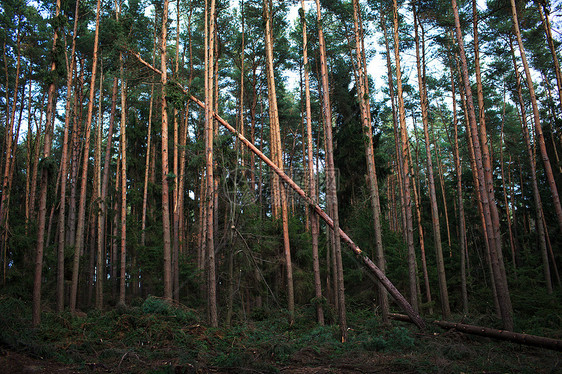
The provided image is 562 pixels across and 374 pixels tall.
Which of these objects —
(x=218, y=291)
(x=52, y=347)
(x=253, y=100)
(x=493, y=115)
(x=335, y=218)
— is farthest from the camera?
(x=493, y=115)

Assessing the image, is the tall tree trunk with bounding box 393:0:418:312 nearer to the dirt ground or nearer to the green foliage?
the dirt ground

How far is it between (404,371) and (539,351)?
3.64 m

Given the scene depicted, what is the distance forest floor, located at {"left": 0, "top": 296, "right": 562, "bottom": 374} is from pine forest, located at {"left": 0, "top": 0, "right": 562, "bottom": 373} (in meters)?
0.05

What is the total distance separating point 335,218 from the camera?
8.98 meters

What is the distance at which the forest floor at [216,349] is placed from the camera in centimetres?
583

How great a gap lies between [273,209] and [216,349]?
7678mm

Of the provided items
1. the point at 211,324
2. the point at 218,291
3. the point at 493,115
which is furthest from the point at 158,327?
the point at 493,115

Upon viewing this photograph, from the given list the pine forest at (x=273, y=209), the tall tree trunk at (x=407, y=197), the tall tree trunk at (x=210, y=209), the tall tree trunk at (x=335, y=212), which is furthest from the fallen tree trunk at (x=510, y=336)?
the tall tree trunk at (x=210, y=209)

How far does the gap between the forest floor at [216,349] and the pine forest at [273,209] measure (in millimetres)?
52

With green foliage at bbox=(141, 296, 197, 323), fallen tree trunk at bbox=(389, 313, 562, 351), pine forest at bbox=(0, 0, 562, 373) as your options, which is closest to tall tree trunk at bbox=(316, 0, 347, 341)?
pine forest at bbox=(0, 0, 562, 373)

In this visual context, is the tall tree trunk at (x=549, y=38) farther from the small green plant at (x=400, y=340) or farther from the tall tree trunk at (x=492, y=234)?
the small green plant at (x=400, y=340)

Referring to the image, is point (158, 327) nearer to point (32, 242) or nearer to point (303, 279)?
point (303, 279)

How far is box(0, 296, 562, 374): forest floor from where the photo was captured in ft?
19.1

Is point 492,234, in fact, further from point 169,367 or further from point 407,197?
point 169,367
